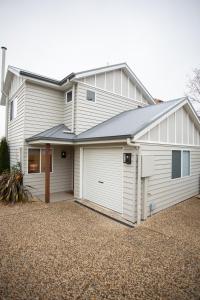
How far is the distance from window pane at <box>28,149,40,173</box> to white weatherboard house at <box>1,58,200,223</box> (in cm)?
5

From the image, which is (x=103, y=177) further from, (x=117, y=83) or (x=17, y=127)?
(x=117, y=83)

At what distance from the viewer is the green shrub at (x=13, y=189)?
7.31 meters

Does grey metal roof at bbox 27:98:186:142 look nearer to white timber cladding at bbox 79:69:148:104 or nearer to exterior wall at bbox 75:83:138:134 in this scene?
exterior wall at bbox 75:83:138:134

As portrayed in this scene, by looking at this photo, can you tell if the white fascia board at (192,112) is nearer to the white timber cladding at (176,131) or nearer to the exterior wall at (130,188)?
the white timber cladding at (176,131)

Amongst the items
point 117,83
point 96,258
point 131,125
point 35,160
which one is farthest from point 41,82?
point 96,258

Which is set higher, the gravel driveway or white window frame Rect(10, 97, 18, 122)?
white window frame Rect(10, 97, 18, 122)

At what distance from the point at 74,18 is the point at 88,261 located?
19121 millimetres

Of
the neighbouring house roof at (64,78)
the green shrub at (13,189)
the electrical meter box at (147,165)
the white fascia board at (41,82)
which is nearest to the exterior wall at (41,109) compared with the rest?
the white fascia board at (41,82)

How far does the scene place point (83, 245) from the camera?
4055 millimetres

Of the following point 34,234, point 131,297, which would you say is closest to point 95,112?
point 34,234

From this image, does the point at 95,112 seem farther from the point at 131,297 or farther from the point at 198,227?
the point at 131,297

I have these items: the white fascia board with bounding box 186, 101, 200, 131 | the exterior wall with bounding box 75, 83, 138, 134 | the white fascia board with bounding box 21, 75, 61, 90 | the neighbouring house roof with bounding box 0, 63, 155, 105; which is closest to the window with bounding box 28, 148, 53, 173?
the exterior wall with bounding box 75, 83, 138, 134

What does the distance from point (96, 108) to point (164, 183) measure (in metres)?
5.24

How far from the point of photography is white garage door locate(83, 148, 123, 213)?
6203 millimetres
